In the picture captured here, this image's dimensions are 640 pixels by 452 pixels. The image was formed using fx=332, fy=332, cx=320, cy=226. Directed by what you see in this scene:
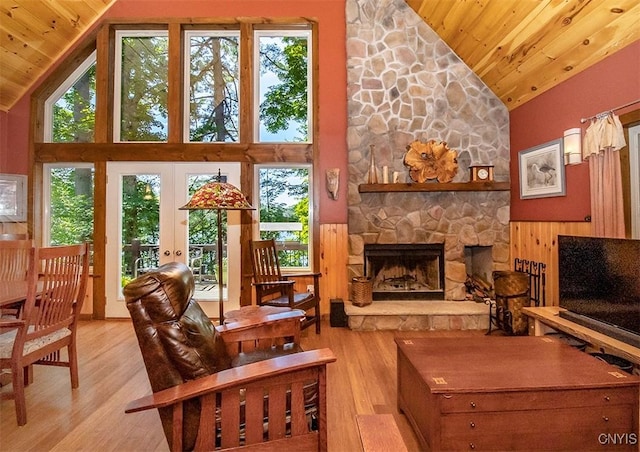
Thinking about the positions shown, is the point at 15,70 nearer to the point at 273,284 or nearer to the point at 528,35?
the point at 273,284

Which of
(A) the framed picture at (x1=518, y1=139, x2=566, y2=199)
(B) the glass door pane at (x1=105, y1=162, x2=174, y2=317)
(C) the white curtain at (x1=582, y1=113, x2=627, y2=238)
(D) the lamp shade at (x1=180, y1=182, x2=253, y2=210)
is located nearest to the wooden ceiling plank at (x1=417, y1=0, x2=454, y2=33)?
(A) the framed picture at (x1=518, y1=139, x2=566, y2=199)

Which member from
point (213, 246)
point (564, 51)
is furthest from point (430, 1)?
point (213, 246)

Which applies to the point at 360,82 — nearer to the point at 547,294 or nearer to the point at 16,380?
the point at 547,294

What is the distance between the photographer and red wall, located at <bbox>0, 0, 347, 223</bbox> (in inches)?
171

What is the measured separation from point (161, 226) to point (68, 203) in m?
1.35

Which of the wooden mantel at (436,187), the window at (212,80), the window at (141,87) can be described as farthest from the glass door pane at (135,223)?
the wooden mantel at (436,187)

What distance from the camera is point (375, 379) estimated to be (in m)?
2.64

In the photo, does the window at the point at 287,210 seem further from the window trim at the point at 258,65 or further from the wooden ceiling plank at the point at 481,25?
the wooden ceiling plank at the point at 481,25

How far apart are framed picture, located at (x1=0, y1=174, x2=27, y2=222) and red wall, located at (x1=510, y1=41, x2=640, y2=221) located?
630cm

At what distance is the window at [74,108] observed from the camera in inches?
176

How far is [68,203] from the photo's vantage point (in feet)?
14.7

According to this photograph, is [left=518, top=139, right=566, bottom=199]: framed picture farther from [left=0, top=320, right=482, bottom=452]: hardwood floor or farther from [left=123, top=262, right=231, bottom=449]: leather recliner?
[left=123, top=262, right=231, bottom=449]: leather recliner

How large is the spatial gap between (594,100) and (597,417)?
2.67 metres

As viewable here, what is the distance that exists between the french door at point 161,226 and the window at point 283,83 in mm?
842
